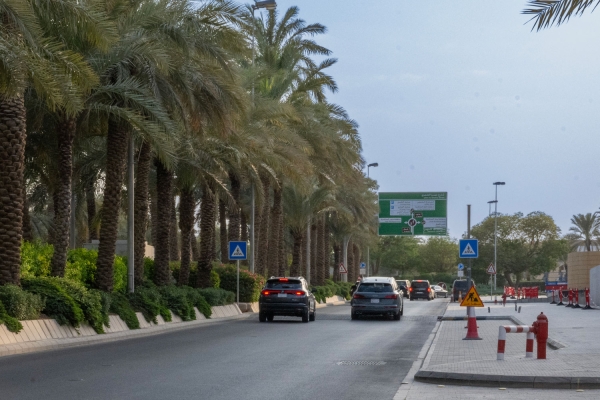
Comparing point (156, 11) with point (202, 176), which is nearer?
point (156, 11)

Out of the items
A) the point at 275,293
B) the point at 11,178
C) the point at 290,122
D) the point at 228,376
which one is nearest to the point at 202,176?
the point at 275,293

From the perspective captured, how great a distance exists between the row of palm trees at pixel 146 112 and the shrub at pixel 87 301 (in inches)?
68.6

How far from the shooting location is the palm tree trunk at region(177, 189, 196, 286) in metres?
38.2

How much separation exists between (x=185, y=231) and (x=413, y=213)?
87.7 feet

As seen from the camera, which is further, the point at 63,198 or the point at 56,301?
the point at 63,198

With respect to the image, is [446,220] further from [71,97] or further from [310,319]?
[71,97]

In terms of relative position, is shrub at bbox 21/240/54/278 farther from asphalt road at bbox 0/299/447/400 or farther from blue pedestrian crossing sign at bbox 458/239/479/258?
blue pedestrian crossing sign at bbox 458/239/479/258

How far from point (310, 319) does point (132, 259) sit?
24.7ft

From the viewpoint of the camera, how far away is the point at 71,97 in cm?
1941

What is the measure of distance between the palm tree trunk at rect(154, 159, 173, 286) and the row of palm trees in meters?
0.05

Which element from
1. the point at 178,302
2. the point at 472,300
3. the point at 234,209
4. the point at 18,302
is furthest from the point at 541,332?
the point at 234,209

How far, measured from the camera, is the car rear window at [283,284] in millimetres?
32219

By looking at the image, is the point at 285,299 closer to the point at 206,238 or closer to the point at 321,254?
the point at 206,238

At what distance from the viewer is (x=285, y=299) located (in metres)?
32.0
